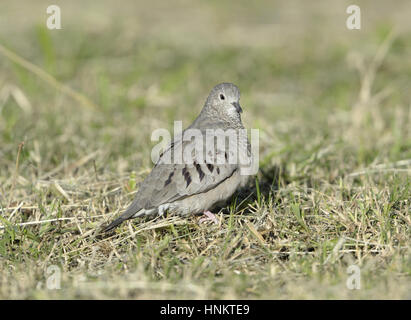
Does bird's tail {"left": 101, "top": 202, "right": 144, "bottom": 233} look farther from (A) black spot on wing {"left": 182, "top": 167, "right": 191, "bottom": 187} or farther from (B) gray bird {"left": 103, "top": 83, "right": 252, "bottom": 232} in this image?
(A) black spot on wing {"left": 182, "top": 167, "right": 191, "bottom": 187}

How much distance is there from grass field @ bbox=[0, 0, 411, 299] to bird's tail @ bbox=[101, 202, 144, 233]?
0.10 m

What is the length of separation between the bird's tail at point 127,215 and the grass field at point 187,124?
10 centimetres

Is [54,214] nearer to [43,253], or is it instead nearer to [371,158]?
[43,253]

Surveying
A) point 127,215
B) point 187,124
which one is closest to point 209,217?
point 127,215

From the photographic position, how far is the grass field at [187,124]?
3.29 meters

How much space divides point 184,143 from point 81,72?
426 cm

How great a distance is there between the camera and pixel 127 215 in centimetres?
376

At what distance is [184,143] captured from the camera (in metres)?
4.01

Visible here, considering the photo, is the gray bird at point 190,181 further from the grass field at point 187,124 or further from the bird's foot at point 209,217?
the grass field at point 187,124

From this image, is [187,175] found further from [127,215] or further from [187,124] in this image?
[187,124]

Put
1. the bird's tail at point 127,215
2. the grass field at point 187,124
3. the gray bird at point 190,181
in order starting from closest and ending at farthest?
the grass field at point 187,124, the bird's tail at point 127,215, the gray bird at point 190,181

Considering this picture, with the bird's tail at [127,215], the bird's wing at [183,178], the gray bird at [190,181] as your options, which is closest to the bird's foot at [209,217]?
the gray bird at [190,181]

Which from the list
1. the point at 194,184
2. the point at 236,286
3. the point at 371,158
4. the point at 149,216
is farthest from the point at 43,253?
the point at 371,158

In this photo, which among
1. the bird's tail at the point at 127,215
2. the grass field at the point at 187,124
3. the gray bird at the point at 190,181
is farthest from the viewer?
the gray bird at the point at 190,181
